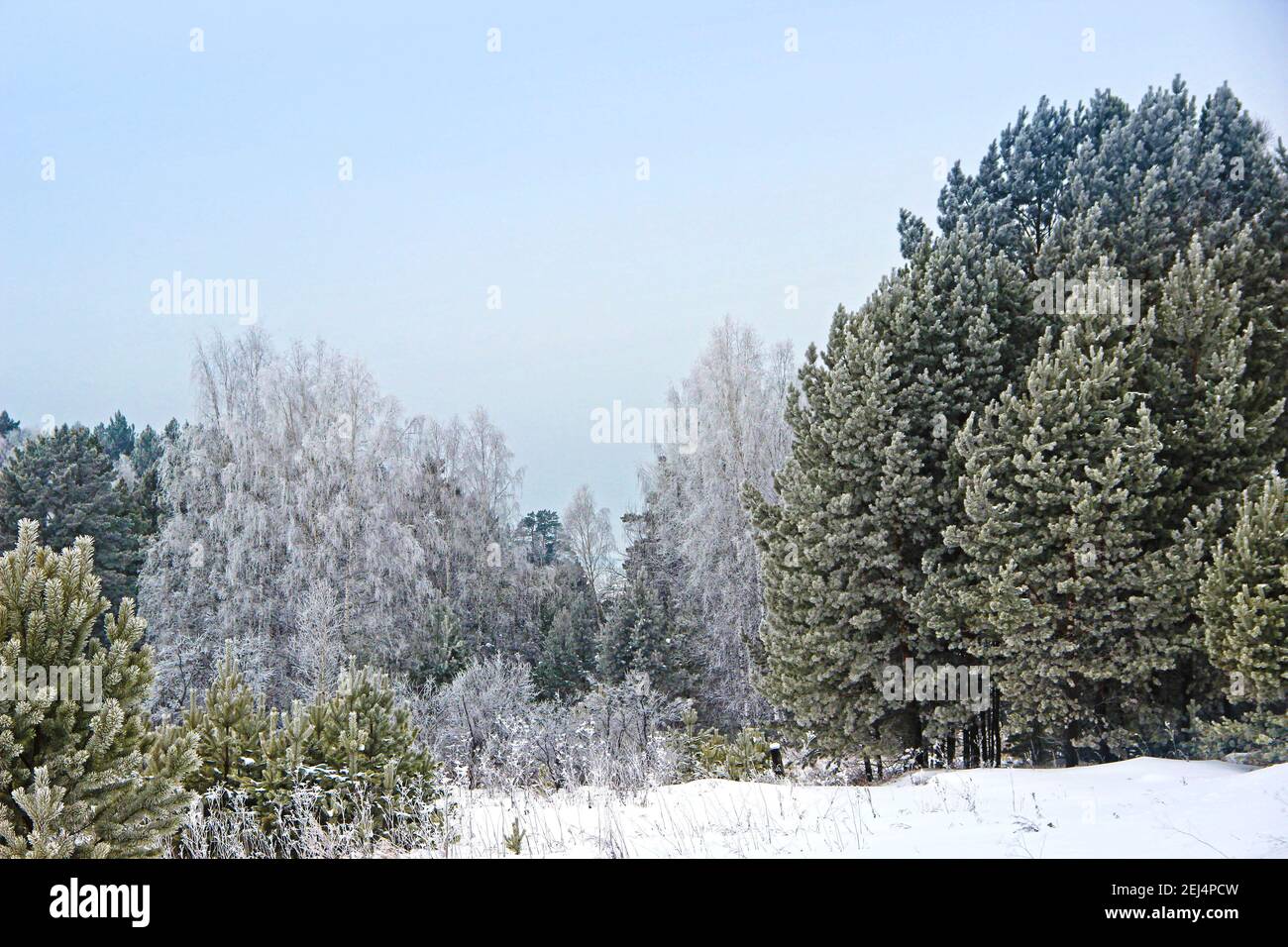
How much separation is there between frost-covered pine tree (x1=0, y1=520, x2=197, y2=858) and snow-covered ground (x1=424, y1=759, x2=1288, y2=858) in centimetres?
226

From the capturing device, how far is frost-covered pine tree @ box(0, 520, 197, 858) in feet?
13.2

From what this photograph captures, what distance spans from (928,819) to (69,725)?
5.54 m

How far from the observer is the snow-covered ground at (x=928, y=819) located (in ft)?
16.7

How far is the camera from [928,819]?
6234mm

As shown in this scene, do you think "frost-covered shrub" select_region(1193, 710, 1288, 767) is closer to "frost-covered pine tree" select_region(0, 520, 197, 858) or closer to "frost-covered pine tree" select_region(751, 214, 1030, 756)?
"frost-covered pine tree" select_region(751, 214, 1030, 756)

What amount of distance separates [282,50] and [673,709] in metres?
23.3

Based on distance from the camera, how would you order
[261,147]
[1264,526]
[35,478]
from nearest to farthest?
[1264,526], [35,478], [261,147]

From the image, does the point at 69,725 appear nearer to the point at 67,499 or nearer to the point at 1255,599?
the point at 1255,599

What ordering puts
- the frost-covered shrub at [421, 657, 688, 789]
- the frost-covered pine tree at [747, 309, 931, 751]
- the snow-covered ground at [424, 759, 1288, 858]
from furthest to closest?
the frost-covered pine tree at [747, 309, 931, 751], the frost-covered shrub at [421, 657, 688, 789], the snow-covered ground at [424, 759, 1288, 858]

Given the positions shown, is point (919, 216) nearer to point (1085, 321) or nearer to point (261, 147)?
point (1085, 321)

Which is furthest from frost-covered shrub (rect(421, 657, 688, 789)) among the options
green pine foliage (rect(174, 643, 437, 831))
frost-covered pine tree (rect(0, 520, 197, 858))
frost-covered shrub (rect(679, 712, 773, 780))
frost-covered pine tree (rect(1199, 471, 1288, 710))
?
frost-covered pine tree (rect(1199, 471, 1288, 710))

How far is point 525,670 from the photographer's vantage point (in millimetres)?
20469

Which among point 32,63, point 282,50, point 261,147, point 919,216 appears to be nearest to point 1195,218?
point 919,216

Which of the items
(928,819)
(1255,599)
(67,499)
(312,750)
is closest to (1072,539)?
(1255,599)
